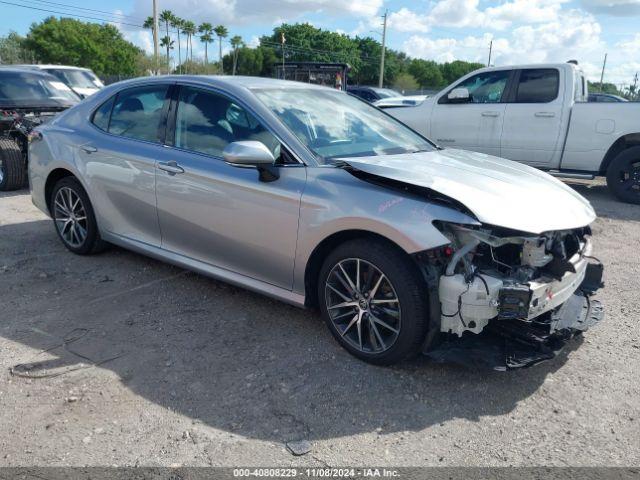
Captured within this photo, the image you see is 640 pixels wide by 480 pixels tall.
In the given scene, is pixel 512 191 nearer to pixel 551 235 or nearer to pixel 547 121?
pixel 551 235

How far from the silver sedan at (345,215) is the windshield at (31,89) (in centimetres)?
507

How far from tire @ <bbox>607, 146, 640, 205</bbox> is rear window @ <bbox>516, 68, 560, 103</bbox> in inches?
53.0

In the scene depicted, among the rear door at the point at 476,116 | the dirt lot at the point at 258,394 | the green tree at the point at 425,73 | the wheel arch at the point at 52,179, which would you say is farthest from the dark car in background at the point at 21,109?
the green tree at the point at 425,73

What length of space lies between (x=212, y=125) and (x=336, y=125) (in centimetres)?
91

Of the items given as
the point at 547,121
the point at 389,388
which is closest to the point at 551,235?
the point at 389,388

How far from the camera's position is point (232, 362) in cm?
343

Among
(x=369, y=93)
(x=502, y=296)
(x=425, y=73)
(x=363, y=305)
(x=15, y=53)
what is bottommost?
(x=363, y=305)

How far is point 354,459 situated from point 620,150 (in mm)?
7539

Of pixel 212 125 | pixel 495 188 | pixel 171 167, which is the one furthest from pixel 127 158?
pixel 495 188

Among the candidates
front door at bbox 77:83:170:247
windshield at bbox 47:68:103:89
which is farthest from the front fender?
windshield at bbox 47:68:103:89

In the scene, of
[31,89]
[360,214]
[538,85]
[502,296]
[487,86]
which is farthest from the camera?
[31,89]

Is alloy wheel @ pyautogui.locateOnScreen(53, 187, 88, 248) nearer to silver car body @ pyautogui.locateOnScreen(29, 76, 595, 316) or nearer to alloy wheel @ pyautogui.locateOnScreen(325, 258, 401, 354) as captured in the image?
silver car body @ pyautogui.locateOnScreen(29, 76, 595, 316)

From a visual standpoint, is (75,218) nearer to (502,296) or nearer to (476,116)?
(502,296)

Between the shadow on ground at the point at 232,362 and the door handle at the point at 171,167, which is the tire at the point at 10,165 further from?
the door handle at the point at 171,167
